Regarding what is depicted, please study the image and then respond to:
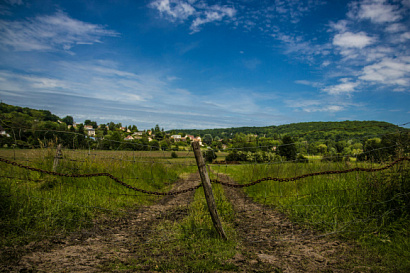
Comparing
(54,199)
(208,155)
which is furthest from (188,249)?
(208,155)

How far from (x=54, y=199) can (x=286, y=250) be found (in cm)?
491

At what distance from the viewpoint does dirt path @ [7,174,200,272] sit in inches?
132

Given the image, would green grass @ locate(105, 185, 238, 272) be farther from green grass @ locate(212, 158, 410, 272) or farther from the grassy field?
green grass @ locate(212, 158, 410, 272)

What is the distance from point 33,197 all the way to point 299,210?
6.03 meters

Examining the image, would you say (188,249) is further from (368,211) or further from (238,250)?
(368,211)

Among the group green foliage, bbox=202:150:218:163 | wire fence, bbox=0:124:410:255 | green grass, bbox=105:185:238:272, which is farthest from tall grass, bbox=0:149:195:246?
green grass, bbox=105:185:238:272

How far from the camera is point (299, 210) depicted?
571 centimetres

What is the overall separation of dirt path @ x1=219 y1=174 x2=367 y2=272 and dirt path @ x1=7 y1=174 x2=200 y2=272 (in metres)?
1.92

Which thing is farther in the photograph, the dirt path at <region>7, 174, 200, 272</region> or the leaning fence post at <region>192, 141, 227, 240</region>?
the leaning fence post at <region>192, 141, 227, 240</region>

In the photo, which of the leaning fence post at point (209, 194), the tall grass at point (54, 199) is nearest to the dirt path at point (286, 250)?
the leaning fence post at point (209, 194)

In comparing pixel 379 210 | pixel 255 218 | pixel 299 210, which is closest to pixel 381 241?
pixel 379 210

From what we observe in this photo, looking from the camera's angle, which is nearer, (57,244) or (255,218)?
(57,244)

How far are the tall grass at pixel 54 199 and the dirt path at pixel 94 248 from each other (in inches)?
16.7

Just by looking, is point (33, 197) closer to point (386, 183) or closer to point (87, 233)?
point (87, 233)
